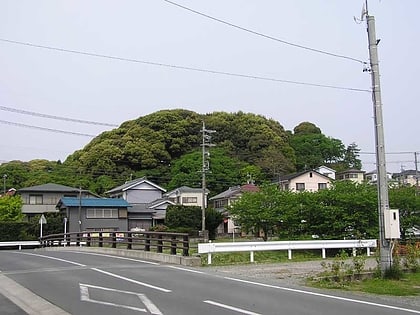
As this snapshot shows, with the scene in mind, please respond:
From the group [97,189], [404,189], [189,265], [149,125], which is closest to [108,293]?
[189,265]

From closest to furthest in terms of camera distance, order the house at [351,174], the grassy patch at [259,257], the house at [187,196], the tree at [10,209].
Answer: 1. the grassy patch at [259,257]
2. the tree at [10,209]
3. the house at [187,196]
4. the house at [351,174]

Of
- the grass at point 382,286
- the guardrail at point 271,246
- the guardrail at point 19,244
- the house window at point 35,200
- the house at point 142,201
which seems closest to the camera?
the grass at point 382,286

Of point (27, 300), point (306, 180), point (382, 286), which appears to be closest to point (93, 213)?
point (306, 180)

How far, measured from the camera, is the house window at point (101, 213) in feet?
195

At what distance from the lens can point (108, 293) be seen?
11.1m

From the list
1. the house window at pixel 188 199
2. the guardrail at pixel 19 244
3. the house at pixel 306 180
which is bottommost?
the guardrail at pixel 19 244

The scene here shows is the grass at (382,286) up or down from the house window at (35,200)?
down

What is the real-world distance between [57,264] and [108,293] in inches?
312

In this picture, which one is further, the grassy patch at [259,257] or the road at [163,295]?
the grassy patch at [259,257]

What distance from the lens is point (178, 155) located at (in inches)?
3093

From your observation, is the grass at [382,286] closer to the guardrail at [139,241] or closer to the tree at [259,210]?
the guardrail at [139,241]

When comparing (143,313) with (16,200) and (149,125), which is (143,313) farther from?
(149,125)

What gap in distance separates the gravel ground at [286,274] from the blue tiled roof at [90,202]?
4252 cm

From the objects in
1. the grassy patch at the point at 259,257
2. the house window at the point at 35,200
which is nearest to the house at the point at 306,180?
the house window at the point at 35,200
